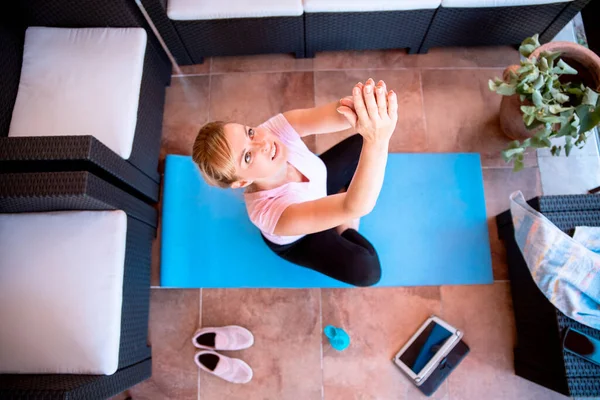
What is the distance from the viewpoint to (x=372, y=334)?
6.25ft

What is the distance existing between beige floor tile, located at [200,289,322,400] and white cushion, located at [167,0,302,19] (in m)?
1.33

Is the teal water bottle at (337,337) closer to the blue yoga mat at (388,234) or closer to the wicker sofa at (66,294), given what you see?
the blue yoga mat at (388,234)

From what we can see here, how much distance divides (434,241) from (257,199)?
3.34 feet

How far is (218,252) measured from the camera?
1958 mm

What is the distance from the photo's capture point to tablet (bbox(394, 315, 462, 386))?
1.81 metres

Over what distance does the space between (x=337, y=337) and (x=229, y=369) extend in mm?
536

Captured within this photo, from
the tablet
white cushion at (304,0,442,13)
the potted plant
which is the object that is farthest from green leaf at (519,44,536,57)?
the tablet

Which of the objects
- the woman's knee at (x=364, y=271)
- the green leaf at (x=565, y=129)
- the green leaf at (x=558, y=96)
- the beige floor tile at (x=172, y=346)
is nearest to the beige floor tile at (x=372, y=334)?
the woman's knee at (x=364, y=271)

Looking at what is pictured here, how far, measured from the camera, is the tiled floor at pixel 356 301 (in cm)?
187

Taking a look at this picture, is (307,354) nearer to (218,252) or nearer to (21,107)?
(218,252)

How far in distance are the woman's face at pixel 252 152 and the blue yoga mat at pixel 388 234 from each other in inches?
29.9

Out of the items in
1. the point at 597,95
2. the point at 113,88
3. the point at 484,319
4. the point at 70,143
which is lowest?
the point at 484,319

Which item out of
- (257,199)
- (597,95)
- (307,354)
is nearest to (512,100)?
(597,95)

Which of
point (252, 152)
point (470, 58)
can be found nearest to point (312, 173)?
point (252, 152)
